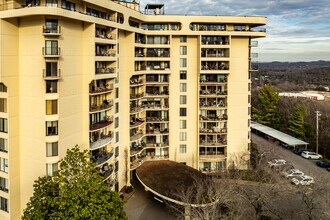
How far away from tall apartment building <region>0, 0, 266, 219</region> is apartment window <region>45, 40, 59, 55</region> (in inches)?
3.3

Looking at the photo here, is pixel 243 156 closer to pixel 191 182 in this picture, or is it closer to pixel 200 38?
pixel 191 182

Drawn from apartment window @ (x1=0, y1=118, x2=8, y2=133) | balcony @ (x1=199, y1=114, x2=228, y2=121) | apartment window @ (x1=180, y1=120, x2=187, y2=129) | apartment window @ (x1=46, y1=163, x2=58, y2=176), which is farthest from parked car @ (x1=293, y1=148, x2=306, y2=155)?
apartment window @ (x1=0, y1=118, x2=8, y2=133)

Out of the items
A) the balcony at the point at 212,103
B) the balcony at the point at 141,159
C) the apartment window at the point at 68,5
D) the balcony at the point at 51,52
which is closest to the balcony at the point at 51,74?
the balcony at the point at 51,52

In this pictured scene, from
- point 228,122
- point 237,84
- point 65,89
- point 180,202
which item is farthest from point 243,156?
point 65,89

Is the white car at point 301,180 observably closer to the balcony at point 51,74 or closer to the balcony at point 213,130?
the balcony at point 213,130

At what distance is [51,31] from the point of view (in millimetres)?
26781

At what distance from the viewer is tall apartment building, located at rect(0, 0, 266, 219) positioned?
2744 centimetres

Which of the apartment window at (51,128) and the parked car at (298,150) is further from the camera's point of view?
the parked car at (298,150)

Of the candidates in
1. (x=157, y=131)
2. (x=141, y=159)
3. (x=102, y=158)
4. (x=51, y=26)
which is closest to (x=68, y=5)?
(x=51, y=26)

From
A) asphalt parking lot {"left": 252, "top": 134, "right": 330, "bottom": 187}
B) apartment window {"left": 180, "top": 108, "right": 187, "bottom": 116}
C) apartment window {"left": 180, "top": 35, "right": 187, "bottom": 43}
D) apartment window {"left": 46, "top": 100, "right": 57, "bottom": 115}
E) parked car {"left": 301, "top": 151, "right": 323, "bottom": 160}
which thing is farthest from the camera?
parked car {"left": 301, "top": 151, "right": 323, "bottom": 160}

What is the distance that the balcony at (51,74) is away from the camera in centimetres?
2705

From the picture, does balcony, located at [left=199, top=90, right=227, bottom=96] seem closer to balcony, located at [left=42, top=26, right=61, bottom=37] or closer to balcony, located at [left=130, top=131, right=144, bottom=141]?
balcony, located at [left=130, top=131, right=144, bottom=141]

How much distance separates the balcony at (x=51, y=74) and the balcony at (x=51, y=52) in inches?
53.1

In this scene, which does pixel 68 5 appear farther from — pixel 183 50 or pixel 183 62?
pixel 183 62
